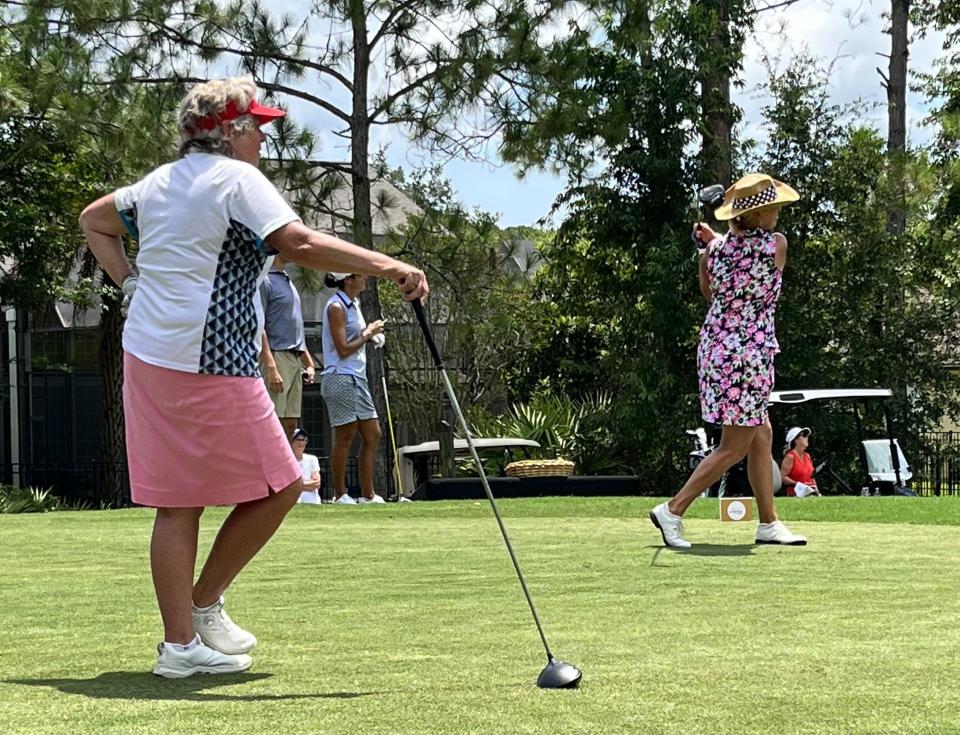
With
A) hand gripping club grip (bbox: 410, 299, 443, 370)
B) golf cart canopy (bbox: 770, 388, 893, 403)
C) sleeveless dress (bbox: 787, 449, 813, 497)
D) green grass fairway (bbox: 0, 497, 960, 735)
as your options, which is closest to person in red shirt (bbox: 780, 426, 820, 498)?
sleeveless dress (bbox: 787, 449, 813, 497)

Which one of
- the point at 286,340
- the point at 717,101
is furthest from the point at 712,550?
the point at 717,101

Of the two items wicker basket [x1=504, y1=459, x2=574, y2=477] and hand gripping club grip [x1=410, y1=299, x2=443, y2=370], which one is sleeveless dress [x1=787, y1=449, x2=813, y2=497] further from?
hand gripping club grip [x1=410, y1=299, x2=443, y2=370]

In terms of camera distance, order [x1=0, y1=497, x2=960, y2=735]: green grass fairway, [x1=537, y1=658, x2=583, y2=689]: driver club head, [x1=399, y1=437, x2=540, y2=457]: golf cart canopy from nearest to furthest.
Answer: [x1=0, y1=497, x2=960, y2=735]: green grass fairway < [x1=537, y1=658, x2=583, y2=689]: driver club head < [x1=399, y1=437, x2=540, y2=457]: golf cart canopy

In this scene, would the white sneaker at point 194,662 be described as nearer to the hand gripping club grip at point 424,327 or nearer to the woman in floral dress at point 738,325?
the hand gripping club grip at point 424,327

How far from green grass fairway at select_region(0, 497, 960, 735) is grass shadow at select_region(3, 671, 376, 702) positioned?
0.05 feet

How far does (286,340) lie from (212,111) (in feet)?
24.0

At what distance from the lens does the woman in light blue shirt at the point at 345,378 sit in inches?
518

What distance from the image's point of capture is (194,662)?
15.3ft

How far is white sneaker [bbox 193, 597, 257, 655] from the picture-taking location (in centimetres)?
485

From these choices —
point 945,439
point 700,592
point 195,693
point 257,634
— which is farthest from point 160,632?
point 945,439

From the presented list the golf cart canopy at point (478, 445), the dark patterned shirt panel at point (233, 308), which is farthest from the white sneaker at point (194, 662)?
the golf cart canopy at point (478, 445)

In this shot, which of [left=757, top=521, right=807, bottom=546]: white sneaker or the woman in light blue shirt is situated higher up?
the woman in light blue shirt

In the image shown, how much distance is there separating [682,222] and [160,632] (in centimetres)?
2264

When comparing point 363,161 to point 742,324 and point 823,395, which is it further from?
point 742,324
